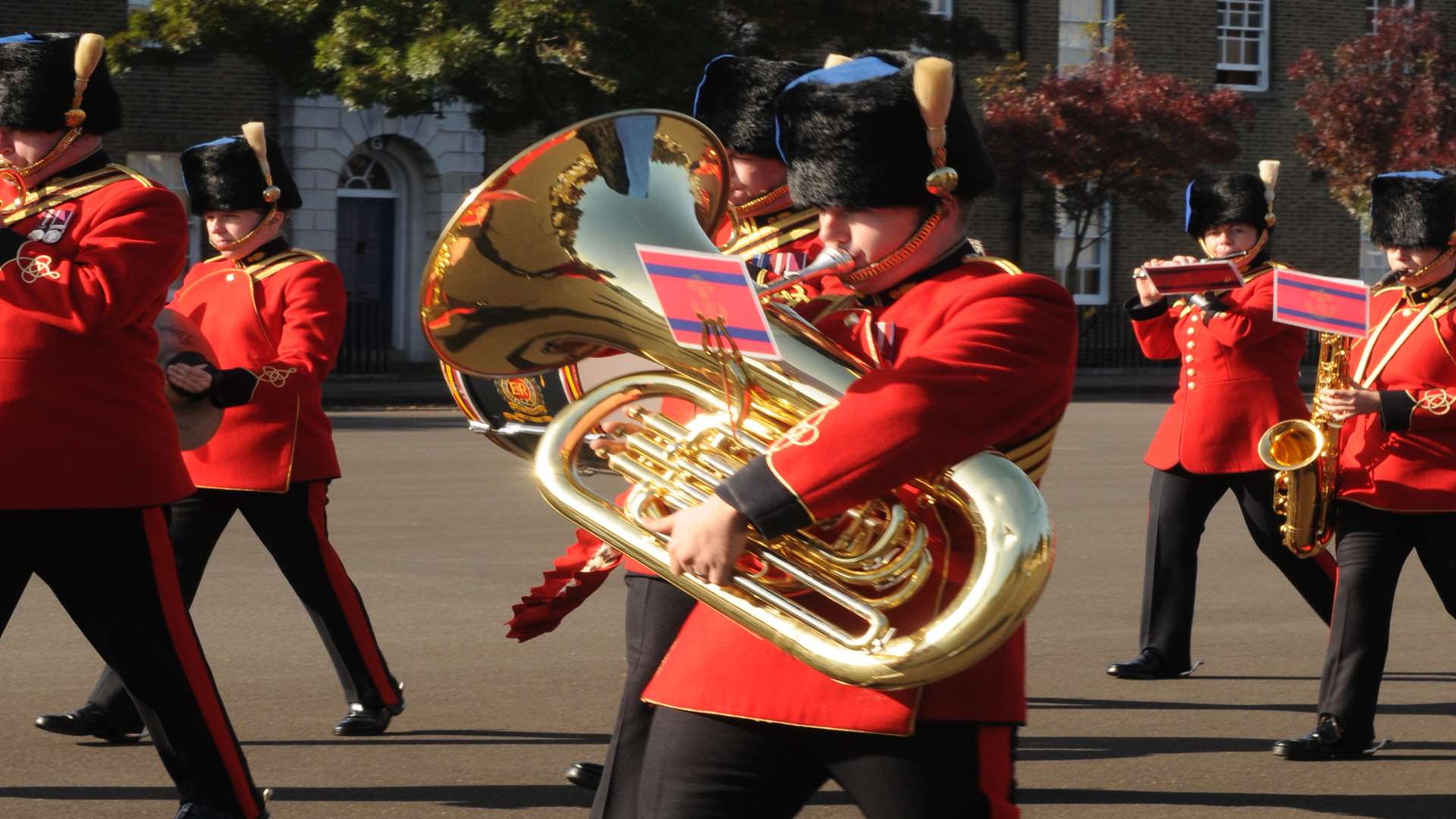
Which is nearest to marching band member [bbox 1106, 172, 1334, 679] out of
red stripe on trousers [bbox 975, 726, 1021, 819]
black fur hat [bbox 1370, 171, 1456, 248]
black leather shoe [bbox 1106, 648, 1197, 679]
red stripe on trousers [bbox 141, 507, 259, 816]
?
black leather shoe [bbox 1106, 648, 1197, 679]

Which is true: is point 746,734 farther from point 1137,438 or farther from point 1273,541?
point 1137,438

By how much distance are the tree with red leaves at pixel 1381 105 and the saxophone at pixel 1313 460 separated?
83.1 feet

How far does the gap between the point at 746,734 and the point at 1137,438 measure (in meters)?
15.9

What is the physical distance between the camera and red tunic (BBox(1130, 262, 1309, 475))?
7629 millimetres

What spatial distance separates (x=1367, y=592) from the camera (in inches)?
251

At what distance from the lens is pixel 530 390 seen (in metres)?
4.56

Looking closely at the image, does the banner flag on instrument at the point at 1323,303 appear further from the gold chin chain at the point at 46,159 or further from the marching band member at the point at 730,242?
the gold chin chain at the point at 46,159

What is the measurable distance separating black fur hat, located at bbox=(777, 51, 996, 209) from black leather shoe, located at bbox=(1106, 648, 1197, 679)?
4406mm

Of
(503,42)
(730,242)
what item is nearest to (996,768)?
(730,242)

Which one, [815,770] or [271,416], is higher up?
[271,416]

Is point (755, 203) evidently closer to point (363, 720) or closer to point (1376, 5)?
point (363, 720)

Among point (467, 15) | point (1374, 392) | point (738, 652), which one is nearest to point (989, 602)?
point (738, 652)

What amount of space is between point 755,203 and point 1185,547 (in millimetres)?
3452

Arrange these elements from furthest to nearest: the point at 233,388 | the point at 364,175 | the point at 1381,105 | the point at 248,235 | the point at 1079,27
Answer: the point at 1079,27 → the point at 1381,105 → the point at 364,175 → the point at 248,235 → the point at 233,388
